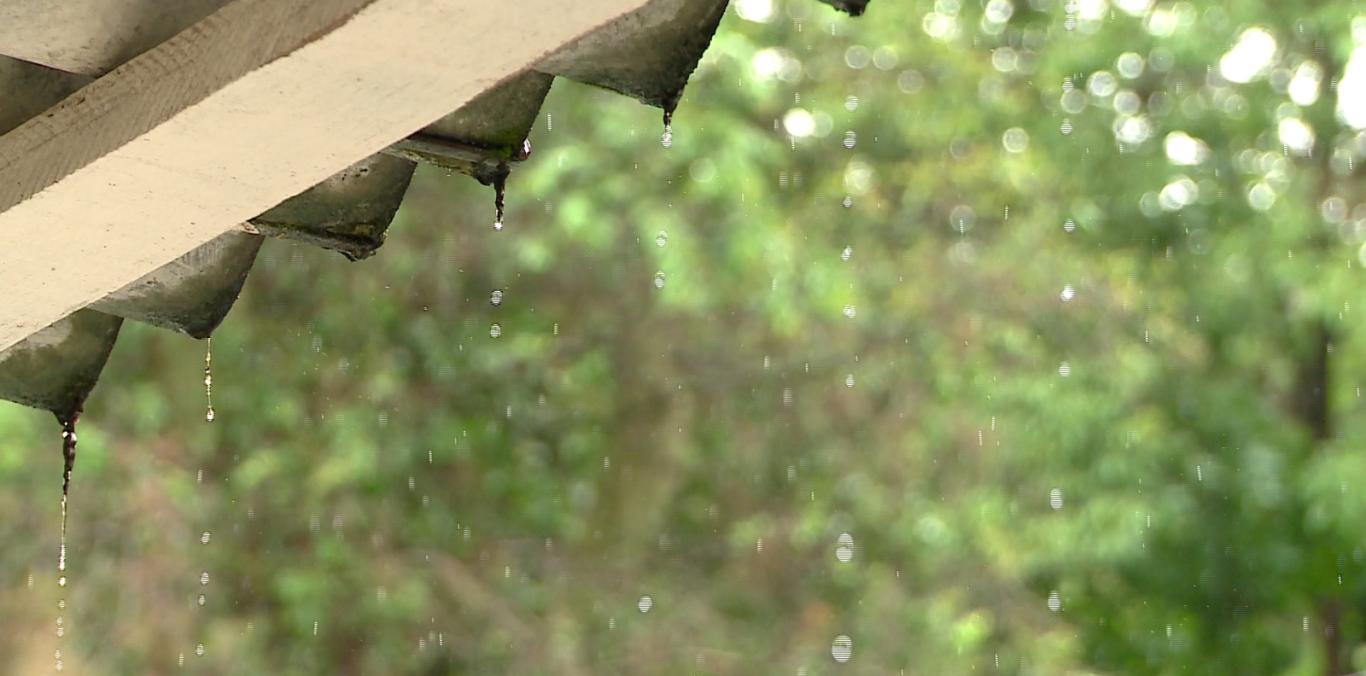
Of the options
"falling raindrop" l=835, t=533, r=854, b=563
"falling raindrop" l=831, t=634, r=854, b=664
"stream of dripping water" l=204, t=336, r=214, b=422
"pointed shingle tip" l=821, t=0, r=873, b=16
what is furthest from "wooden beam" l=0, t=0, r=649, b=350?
"falling raindrop" l=835, t=533, r=854, b=563

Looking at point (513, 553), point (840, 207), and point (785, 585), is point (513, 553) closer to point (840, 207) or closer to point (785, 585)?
point (785, 585)

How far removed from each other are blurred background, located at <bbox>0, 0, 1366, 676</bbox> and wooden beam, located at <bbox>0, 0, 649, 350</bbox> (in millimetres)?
4562

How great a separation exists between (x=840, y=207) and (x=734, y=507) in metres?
1.40

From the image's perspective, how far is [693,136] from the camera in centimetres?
578

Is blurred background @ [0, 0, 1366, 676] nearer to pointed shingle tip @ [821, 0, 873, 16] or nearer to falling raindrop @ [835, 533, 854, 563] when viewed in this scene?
falling raindrop @ [835, 533, 854, 563]

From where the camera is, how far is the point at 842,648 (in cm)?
666

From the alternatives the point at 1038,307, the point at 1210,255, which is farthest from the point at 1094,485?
the point at 1210,255

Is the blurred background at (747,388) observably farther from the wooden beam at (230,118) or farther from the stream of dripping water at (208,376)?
the wooden beam at (230,118)

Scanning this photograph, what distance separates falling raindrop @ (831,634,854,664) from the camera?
6.60m

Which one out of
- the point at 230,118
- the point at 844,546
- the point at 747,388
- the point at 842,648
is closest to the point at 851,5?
the point at 230,118

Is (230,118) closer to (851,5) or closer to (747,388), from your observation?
(851,5)

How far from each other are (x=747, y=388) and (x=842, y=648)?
1.10 metres

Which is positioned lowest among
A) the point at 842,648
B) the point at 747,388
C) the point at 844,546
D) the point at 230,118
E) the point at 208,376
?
the point at 842,648

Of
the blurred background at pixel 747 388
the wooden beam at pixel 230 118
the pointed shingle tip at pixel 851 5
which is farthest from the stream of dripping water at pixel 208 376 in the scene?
the pointed shingle tip at pixel 851 5
